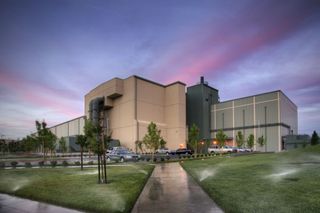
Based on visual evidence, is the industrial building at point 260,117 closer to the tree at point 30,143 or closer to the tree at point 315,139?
the tree at point 315,139

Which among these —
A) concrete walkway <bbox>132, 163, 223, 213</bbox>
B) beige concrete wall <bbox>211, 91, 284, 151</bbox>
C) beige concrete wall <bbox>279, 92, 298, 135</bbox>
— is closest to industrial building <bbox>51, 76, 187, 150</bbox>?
beige concrete wall <bbox>211, 91, 284, 151</bbox>

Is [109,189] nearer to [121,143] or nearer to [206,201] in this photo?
[206,201]

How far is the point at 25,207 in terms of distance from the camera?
9.91m

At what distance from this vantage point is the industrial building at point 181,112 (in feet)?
281

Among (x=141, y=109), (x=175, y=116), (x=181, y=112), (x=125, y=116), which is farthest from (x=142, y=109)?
(x=181, y=112)

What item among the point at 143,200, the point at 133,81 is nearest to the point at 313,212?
the point at 143,200

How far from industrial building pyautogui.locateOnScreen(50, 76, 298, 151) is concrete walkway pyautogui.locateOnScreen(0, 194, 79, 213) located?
71249mm

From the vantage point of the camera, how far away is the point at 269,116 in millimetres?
86188

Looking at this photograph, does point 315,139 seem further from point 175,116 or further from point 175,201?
point 175,201

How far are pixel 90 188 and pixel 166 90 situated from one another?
85973 millimetres

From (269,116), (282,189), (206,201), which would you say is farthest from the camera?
(269,116)

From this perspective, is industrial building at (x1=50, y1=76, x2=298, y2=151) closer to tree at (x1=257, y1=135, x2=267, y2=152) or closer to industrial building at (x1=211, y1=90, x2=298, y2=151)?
industrial building at (x1=211, y1=90, x2=298, y2=151)

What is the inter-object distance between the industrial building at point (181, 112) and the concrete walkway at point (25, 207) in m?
71.2

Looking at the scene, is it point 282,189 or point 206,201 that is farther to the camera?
point 282,189
